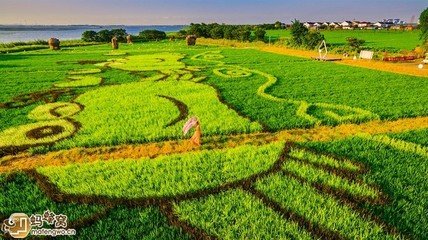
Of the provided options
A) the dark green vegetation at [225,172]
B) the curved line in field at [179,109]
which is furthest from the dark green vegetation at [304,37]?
the curved line in field at [179,109]

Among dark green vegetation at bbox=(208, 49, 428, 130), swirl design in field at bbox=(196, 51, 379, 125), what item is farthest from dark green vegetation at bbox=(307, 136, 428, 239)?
dark green vegetation at bbox=(208, 49, 428, 130)

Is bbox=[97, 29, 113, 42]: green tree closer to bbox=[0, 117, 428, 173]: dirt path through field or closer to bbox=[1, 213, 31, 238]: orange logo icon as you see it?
bbox=[0, 117, 428, 173]: dirt path through field

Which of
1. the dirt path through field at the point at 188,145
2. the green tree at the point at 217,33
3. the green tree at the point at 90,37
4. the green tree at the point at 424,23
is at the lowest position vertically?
the dirt path through field at the point at 188,145

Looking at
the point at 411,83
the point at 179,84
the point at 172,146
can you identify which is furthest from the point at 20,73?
the point at 411,83

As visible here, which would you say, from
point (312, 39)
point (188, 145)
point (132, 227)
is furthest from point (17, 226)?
point (312, 39)

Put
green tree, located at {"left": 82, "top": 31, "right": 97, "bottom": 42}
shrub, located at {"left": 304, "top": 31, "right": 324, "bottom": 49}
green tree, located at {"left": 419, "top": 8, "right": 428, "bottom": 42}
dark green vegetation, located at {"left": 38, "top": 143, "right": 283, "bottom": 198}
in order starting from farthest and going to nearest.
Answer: green tree, located at {"left": 82, "top": 31, "right": 97, "bottom": 42} → shrub, located at {"left": 304, "top": 31, "right": 324, "bottom": 49} → green tree, located at {"left": 419, "top": 8, "right": 428, "bottom": 42} → dark green vegetation, located at {"left": 38, "top": 143, "right": 283, "bottom": 198}

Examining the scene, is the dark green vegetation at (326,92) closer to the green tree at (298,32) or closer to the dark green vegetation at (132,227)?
the dark green vegetation at (132,227)

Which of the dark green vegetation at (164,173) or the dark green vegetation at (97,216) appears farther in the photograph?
the dark green vegetation at (164,173)

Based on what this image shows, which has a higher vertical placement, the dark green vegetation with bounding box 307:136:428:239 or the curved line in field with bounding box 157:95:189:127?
the curved line in field with bounding box 157:95:189:127
